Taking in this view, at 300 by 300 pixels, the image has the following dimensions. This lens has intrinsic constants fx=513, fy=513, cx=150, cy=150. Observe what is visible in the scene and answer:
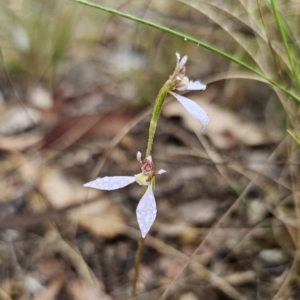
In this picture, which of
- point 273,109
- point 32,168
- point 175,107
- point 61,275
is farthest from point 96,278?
point 273,109

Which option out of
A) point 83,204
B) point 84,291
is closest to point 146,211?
point 84,291

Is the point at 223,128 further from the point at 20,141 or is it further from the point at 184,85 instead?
the point at 184,85

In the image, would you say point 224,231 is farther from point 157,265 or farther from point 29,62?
point 29,62

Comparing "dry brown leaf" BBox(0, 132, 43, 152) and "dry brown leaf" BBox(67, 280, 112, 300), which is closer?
"dry brown leaf" BBox(67, 280, 112, 300)

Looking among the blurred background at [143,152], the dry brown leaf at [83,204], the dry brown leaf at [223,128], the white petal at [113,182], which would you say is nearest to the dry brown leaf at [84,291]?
the blurred background at [143,152]

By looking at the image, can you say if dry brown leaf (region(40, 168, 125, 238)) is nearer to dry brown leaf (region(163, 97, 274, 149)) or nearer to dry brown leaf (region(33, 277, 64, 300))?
dry brown leaf (region(33, 277, 64, 300))

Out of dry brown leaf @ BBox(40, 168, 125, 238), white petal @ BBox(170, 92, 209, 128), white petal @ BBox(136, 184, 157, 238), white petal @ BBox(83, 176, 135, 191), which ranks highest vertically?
white petal @ BBox(170, 92, 209, 128)

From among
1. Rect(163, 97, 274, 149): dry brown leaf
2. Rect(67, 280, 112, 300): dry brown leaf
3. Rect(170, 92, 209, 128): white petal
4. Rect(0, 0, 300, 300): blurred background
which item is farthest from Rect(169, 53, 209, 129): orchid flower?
Rect(163, 97, 274, 149): dry brown leaf

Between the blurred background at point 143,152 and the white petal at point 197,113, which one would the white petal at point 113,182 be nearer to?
the white petal at point 197,113
